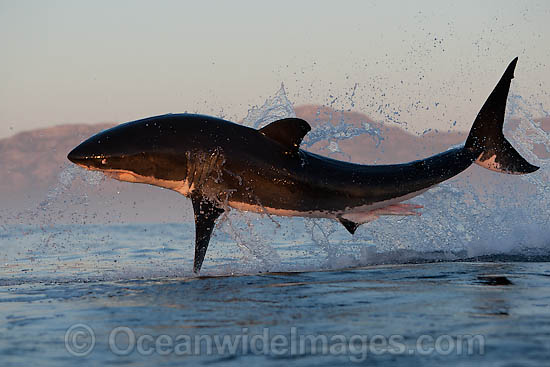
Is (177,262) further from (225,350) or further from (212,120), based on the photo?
(225,350)

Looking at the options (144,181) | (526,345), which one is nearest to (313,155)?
(144,181)

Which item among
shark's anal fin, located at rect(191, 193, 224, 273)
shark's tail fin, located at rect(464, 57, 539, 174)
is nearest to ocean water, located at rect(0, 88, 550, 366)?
shark's anal fin, located at rect(191, 193, 224, 273)

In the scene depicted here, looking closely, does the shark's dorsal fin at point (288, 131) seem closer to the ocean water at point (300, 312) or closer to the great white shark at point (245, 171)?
the great white shark at point (245, 171)

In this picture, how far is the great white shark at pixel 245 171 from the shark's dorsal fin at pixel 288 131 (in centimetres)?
2

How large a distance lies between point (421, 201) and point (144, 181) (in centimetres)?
746

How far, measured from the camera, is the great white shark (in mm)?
10445

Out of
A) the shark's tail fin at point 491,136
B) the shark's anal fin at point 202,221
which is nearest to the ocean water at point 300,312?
the shark's anal fin at point 202,221

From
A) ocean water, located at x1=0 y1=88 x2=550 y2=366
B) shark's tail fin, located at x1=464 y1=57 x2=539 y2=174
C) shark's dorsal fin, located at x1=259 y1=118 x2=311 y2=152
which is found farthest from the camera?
shark's tail fin, located at x1=464 y1=57 x2=539 y2=174

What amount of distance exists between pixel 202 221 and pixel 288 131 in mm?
1881

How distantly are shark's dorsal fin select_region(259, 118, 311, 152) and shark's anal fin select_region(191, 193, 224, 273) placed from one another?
1380mm

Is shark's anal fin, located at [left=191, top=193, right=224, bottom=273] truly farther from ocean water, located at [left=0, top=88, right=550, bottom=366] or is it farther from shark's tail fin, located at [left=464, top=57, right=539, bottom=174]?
shark's tail fin, located at [left=464, top=57, right=539, bottom=174]

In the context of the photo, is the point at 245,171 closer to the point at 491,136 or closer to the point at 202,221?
the point at 202,221

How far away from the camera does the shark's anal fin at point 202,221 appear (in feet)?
34.2

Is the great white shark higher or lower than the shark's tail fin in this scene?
lower
